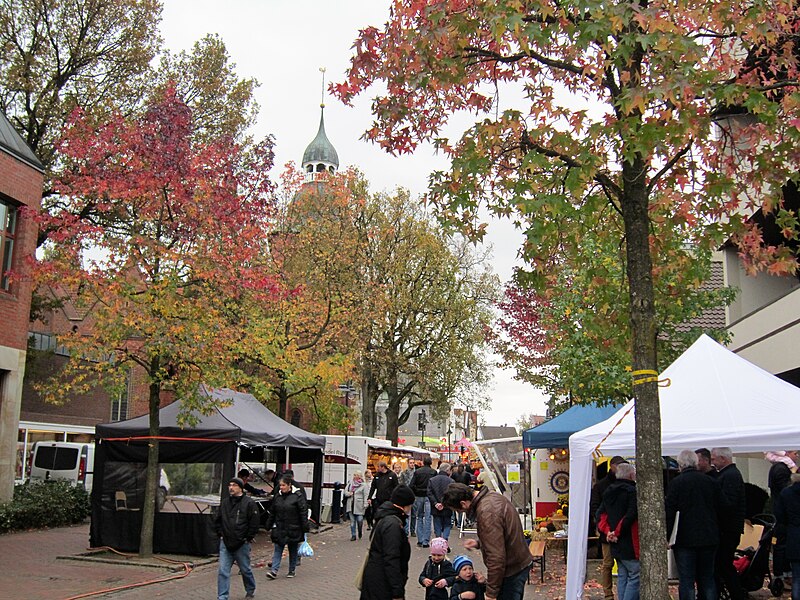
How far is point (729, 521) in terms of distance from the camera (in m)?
9.07

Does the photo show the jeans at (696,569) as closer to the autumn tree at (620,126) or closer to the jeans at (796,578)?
the jeans at (796,578)

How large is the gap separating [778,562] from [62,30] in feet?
76.6

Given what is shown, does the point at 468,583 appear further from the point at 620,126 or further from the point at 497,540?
the point at 620,126

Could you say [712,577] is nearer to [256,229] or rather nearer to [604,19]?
[604,19]

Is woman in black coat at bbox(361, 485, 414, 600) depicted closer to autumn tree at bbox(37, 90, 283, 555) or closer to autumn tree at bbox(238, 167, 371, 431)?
autumn tree at bbox(37, 90, 283, 555)

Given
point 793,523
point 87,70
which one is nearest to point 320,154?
point 87,70

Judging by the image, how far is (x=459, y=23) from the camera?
24.3 feet

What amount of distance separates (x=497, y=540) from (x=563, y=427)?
10.1 m

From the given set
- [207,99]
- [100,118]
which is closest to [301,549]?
[100,118]

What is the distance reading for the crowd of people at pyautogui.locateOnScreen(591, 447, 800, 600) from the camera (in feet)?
28.2

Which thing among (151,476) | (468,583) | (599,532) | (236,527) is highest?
(151,476)

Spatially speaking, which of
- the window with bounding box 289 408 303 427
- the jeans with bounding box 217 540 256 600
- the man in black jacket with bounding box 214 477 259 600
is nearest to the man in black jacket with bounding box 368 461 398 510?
the jeans with bounding box 217 540 256 600

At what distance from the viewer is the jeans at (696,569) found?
8711 mm

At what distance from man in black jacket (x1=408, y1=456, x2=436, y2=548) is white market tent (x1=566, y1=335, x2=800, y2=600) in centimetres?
810
